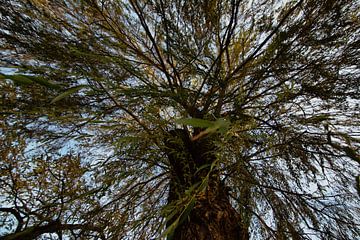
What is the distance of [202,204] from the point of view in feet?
4.83

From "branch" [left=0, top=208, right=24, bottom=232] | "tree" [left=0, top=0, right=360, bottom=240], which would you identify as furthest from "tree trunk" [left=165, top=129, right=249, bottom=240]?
"branch" [left=0, top=208, right=24, bottom=232]

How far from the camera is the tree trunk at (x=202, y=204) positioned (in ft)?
4.56

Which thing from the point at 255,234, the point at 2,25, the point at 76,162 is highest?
the point at 2,25

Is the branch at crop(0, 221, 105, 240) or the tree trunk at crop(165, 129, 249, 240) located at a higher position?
the branch at crop(0, 221, 105, 240)

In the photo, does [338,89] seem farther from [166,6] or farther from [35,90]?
[35,90]

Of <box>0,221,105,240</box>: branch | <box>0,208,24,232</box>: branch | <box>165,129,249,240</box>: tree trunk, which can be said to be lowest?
<box>165,129,249,240</box>: tree trunk

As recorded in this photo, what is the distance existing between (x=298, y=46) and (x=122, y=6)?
1119 millimetres

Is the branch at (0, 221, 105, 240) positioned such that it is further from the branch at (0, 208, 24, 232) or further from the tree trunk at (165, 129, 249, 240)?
the tree trunk at (165, 129, 249, 240)

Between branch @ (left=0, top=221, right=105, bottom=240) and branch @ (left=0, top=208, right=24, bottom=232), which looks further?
branch @ (left=0, top=208, right=24, bottom=232)

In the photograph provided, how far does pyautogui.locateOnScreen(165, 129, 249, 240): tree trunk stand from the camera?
4.56 ft

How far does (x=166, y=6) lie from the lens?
1.60 metres

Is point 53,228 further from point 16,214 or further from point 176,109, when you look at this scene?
point 176,109

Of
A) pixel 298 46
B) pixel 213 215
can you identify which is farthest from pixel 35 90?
pixel 298 46

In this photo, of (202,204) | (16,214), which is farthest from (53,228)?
(202,204)
